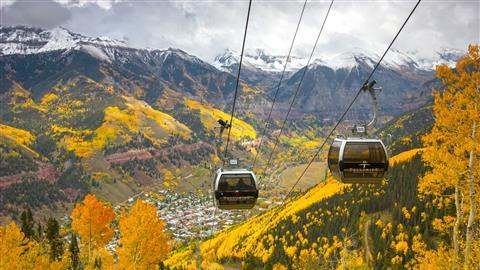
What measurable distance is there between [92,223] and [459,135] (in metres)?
60.3

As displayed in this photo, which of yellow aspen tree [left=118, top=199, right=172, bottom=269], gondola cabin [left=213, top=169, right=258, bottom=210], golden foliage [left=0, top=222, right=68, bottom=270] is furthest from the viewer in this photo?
yellow aspen tree [left=118, top=199, right=172, bottom=269]

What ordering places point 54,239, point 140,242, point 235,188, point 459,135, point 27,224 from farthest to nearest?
point 27,224
point 54,239
point 140,242
point 235,188
point 459,135

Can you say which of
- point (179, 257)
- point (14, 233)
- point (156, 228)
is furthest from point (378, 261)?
point (179, 257)

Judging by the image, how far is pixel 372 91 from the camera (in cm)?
1939

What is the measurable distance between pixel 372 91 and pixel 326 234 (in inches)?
4136

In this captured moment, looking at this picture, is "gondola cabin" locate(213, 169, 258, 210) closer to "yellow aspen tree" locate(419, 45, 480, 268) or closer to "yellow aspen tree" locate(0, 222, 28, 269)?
"yellow aspen tree" locate(419, 45, 480, 268)

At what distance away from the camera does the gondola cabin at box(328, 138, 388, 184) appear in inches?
787

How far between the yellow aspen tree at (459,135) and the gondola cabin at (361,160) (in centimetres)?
230

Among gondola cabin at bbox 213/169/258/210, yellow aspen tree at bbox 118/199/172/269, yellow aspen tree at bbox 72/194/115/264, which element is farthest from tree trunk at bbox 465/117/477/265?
yellow aspen tree at bbox 72/194/115/264

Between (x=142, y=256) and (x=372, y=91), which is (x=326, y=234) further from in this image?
(x=372, y=91)

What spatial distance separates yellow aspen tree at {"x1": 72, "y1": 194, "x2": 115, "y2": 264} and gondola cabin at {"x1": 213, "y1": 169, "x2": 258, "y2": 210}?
48842mm

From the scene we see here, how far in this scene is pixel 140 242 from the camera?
55500 mm

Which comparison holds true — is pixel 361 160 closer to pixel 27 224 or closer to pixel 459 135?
pixel 459 135

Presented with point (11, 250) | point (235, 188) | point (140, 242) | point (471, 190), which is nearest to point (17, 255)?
point (11, 250)
